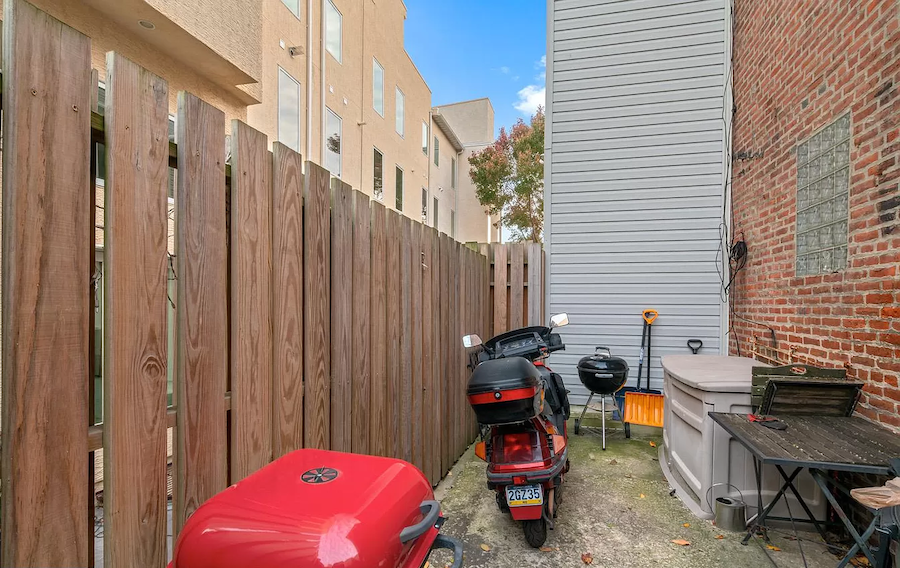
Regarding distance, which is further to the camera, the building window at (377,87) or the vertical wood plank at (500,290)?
the building window at (377,87)

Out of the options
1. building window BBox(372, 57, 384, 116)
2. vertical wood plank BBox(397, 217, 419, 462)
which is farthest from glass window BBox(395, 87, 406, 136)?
vertical wood plank BBox(397, 217, 419, 462)

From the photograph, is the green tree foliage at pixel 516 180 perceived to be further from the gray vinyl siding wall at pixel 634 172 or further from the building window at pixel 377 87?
the gray vinyl siding wall at pixel 634 172

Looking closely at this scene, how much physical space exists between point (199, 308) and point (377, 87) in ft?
43.1

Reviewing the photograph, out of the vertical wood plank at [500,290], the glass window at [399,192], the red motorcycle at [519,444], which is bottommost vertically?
Result: the red motorcycle at [519,444]

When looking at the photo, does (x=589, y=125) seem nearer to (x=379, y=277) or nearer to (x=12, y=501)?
(x=379, y=277)

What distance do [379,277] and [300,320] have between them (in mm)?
825

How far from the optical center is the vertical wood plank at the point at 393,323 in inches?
111

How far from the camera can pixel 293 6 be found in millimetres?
8977

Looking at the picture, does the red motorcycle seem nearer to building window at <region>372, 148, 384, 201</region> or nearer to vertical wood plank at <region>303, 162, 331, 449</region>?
vertical wood plank at <region>303, 162, 331, 449</region>

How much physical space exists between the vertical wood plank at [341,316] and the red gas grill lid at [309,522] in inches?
42.3

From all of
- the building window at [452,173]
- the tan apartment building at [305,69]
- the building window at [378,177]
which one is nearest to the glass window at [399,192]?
the tan apartment building at [305,69]

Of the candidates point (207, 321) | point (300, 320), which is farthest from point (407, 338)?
point (207, 321)

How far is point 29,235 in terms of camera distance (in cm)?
98

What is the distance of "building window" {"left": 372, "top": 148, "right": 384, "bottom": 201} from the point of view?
1306 centimetres
